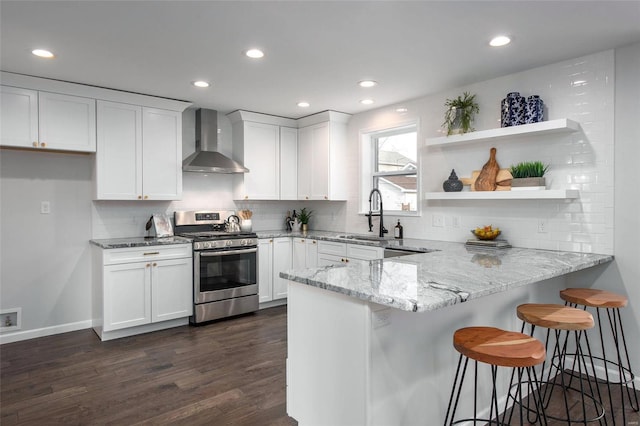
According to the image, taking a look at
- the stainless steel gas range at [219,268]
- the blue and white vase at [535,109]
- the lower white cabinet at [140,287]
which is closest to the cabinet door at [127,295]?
the lower white cabinet at [140,287]

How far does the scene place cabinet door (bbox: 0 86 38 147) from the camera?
3.52 metres

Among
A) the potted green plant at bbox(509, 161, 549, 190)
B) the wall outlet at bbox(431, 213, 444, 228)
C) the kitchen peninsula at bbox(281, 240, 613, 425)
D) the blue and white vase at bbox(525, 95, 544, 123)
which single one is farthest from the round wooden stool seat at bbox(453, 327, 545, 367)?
the wall outlet at bbox(431, 213, 444, 228)

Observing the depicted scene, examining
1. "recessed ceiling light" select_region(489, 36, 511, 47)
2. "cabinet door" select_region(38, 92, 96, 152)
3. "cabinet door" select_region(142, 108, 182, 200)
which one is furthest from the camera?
"cabinet door" select_region(142, 108, 182, 200)

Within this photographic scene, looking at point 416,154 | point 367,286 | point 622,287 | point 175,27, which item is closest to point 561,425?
point 622,287

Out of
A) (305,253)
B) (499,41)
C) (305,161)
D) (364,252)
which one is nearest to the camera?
(499,41)

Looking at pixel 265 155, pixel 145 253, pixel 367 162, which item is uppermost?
pixel 265 155

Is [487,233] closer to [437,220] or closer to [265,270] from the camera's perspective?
[437,220]

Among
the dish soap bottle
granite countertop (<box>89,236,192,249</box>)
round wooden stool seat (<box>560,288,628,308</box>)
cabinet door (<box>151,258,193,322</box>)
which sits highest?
the dish soap bottle

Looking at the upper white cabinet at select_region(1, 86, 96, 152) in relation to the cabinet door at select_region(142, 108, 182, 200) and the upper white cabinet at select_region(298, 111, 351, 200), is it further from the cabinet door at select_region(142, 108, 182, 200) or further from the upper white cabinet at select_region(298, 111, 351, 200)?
the upper white cabinet at select_region(298, 111, 351, 200)

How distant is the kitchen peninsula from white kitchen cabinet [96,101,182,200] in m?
2.70

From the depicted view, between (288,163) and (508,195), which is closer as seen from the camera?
(508,195)

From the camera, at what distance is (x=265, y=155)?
523 cm

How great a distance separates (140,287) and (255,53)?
244 cm

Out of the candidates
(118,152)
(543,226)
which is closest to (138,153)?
(118,152)
